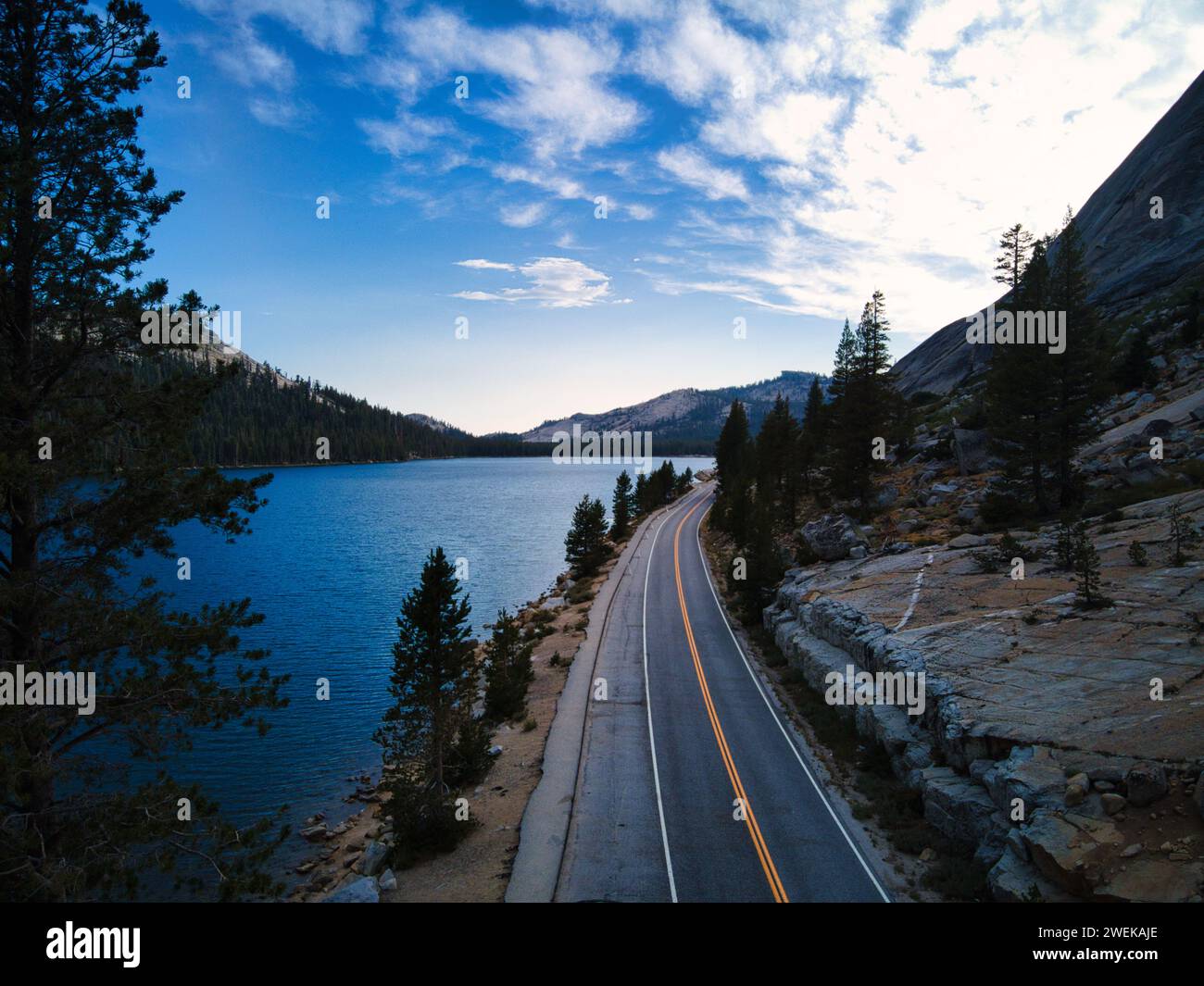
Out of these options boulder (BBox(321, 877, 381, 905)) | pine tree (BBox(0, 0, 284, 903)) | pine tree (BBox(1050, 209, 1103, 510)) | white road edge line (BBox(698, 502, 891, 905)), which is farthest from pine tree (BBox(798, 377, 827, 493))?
pine tree (BBox(0, 0, 284, 903))

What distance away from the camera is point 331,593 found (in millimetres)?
51094

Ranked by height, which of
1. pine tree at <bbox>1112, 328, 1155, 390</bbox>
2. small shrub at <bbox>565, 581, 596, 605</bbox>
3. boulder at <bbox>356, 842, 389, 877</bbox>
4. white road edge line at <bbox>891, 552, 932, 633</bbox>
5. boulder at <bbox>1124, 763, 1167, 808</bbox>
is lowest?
boulder at <bbox>356, 842, 389, 877</bbox>

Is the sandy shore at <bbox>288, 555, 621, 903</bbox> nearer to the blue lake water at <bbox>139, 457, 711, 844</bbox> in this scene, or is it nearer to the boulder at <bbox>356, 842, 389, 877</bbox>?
the boulder at <bbox>356, 842, 389, 877</bbox>

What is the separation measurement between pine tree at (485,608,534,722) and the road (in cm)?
345

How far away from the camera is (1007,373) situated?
31312 millimetres

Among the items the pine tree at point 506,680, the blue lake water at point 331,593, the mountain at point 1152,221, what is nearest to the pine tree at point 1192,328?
the mountain at point 1152,221

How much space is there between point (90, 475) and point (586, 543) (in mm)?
49090

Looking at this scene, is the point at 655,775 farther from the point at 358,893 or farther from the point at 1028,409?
the point at 1028,409

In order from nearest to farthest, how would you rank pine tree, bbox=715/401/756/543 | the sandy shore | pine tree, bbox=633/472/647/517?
the sandy shore, pine tree, bbox=715/401/756/543, pine tree, bbox=633/472/647/517

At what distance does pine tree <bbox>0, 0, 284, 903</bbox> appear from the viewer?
9367 millimetres

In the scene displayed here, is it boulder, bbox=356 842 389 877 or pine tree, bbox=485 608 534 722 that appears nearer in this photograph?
boulder, bbox=356 842 389 877

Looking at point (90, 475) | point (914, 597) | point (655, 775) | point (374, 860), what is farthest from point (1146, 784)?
point (90, 475)
